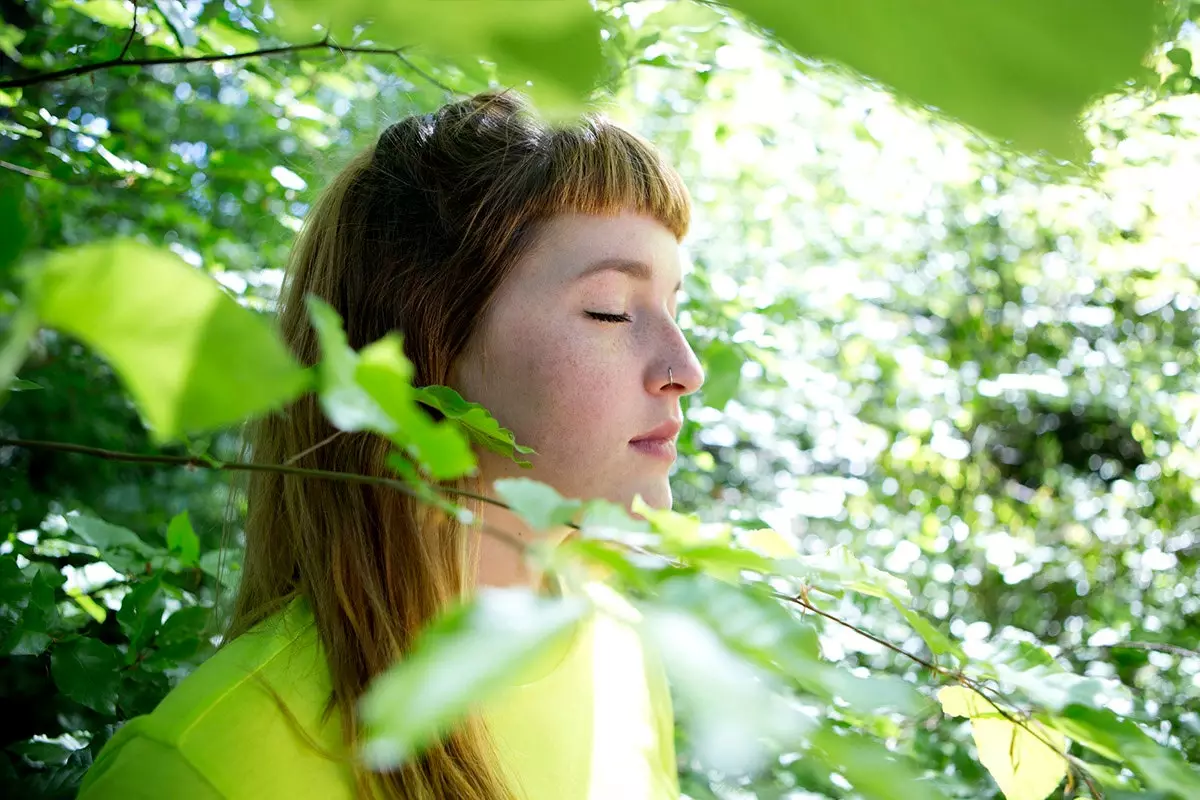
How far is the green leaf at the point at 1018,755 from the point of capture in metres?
0.54

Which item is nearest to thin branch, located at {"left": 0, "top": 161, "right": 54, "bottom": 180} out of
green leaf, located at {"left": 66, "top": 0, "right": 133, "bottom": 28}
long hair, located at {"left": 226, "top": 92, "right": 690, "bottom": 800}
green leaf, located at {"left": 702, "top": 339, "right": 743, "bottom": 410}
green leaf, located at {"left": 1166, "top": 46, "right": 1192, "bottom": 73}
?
green leaf, located at {"left": 66, "top": 0, "right": 133, "bottom": 28}

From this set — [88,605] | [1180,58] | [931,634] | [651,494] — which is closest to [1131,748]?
[931,634]

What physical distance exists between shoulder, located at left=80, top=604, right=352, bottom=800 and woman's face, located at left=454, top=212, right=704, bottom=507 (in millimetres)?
273

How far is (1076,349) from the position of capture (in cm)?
343

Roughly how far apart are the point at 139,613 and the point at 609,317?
558mm

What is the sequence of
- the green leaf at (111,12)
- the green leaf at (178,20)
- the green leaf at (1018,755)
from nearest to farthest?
1. the green leaf at (1018,755)
2. the green leaf at (178,20)
3. the green leaf at (111,12)

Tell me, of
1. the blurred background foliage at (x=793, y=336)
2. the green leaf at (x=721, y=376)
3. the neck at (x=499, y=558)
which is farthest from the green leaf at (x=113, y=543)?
the green leaf at (x=721, y=376)

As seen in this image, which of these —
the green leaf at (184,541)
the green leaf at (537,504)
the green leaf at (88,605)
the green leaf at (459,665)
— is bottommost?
the green leaf at (88,605)

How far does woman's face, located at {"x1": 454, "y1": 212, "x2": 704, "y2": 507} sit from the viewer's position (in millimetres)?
973

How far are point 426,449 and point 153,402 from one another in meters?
0.10

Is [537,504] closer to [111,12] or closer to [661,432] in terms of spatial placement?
[661,432]

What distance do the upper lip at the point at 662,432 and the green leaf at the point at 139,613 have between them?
0.51 metres

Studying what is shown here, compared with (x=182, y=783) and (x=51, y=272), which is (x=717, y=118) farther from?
(x=51, y=272)

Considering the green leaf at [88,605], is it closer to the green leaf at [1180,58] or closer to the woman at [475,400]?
the woman at [475,400]
